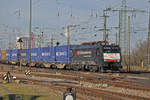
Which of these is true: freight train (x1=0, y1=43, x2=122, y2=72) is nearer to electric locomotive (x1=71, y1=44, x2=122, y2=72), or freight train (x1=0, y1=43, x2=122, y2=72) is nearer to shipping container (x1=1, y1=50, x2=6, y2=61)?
electric locomotive (x1=71, y1=44, x2=122, y2=72)

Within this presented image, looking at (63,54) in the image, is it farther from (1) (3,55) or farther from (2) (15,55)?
(1) (3,55)

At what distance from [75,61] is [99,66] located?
5810mm

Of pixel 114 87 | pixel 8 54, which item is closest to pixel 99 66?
pixel 114 87

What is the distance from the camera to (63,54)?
134 ft

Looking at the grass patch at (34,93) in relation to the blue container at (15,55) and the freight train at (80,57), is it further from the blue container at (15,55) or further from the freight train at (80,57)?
the blue container at (15,55)

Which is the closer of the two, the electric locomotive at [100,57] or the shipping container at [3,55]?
the electric locomotive at [100,57]

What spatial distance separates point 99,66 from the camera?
106ft

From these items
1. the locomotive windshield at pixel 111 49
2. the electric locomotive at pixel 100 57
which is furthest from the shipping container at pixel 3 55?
the locomotive windshield at pixel 111 49

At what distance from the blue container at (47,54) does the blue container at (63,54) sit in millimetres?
1347

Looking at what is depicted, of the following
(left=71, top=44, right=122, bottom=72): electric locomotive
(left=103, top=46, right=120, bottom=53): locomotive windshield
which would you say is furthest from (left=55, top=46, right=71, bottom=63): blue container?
(left=103, top=46, right=120, bottom=53): locomotive windshield

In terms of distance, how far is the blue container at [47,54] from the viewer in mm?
44094

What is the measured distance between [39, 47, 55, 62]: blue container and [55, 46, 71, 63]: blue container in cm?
135

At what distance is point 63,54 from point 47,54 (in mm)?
5556

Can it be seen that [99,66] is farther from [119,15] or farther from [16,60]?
[16,60]
